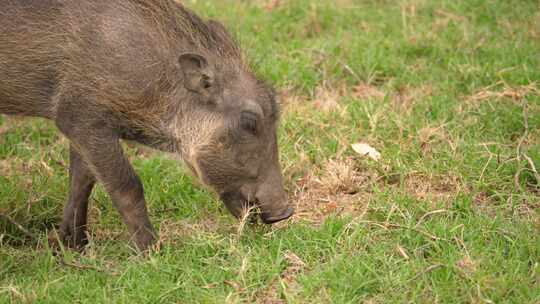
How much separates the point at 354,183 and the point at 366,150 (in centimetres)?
42

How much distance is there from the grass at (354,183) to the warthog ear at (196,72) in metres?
0.86

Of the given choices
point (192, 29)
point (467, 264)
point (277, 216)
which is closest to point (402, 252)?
point (467, 264)

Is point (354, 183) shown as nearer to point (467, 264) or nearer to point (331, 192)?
point (331, 192)

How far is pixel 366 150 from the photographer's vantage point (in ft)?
19.7

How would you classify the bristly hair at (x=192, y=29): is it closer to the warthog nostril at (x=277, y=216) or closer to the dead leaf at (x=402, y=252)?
the warthog nostril at (x=277, y=216)

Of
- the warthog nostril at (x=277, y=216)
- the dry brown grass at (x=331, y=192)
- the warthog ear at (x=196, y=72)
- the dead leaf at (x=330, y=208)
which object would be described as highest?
the warthog ear at (x=196, y=72)

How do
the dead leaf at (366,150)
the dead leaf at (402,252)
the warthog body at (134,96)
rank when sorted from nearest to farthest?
the dead leaf at (402,252) < the warthog body at (134,96) < the dead leaf at (366,150)

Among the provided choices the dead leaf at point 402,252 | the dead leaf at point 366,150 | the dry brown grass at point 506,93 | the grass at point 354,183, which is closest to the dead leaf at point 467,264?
the grass at point 354,183

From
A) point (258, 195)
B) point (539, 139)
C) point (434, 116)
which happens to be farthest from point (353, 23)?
point (258, 195)

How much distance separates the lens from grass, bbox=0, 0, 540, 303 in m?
4.39

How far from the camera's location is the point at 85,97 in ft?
15.9

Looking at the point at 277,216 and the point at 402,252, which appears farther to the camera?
the point at 277,216

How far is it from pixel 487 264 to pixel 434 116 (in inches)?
86.4

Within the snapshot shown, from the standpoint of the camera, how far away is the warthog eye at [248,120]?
488 centimetres
